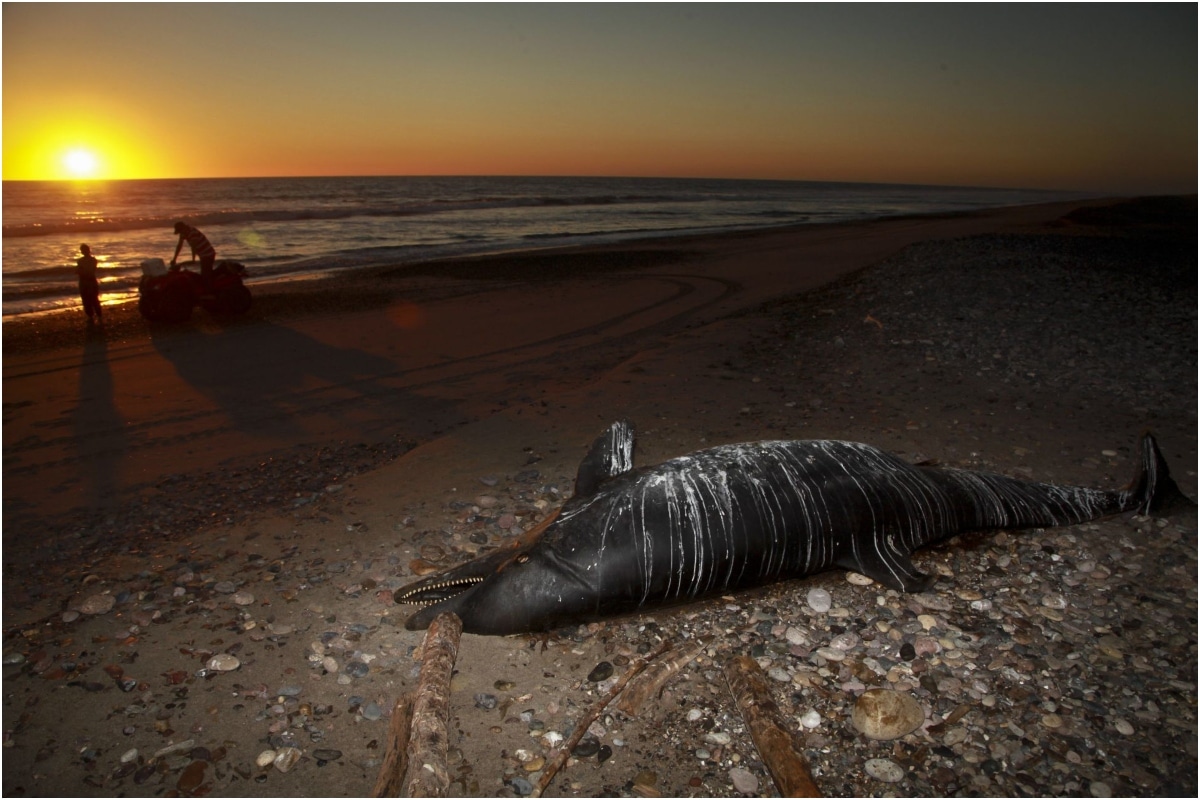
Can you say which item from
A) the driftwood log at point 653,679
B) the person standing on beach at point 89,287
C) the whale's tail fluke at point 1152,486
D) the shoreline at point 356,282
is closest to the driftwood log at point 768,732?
the driftwood log at point 653,679

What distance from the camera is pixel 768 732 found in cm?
334

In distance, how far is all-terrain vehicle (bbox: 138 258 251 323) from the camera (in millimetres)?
12547

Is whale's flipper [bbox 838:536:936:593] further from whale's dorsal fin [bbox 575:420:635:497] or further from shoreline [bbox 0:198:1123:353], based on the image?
shoreline [bbox 0:198:1123:353]

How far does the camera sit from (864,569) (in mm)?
4523

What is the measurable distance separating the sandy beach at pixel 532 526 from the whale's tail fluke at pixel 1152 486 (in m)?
0.16

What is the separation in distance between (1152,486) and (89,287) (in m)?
15.5

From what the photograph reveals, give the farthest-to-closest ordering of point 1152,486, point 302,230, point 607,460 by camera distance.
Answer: point 302,230, point 1152,486, point 607,460

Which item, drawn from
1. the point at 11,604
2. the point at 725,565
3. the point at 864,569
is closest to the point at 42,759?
the point at 11,604

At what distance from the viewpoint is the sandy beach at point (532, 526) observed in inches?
136

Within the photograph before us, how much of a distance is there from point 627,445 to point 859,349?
5773 millimetres

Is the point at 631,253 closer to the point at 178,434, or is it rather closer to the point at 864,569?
the point at 178,434

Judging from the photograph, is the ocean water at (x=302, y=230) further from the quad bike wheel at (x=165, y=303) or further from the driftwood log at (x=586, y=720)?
the driftwood log at (x=586, y=720)

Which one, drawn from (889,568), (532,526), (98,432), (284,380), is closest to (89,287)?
(284,380)

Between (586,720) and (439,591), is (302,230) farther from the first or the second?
(586,720)
